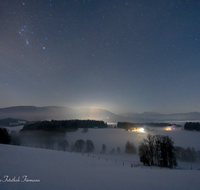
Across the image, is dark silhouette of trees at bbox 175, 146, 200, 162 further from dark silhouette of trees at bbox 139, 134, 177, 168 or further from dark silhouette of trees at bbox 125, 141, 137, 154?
dark silhouette of trees at bbox 139, 134, 177, 168

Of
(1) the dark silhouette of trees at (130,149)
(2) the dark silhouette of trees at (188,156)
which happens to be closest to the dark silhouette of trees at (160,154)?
(2) the dark silhouette of trees at (188,156)

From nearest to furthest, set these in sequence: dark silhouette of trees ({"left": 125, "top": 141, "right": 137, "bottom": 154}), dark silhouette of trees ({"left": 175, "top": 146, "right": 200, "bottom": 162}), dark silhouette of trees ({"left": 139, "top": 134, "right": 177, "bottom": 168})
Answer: dark silhouette of trees ({"left": 139, "top": 134, "right": 177, "bottom": 168}) → dark silhouette of trees ({"left": 175, "top": 146, "right": 200, "bottom": 162}) → dark silhouette of trees ({"left": 125, "top": 141, "right": 137, "bottom": 154})

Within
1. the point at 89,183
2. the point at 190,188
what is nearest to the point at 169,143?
the point at 190,188

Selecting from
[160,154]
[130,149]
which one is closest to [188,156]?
[130,149]

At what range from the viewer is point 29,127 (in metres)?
103

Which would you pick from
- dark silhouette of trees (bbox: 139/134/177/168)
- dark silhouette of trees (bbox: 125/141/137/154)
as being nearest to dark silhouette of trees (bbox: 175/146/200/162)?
dark silhouette of trees (bbox: 125/141/137/154)

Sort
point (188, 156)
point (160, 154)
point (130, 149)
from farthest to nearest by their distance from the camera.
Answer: point (130, 149) < point (188, 156) < point (160, 154)

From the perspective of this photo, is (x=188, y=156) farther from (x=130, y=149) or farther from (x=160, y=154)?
(x=160, y=154)

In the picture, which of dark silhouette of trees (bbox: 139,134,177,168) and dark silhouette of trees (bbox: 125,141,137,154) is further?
dark silhouette of trees (bbox: 125,141,137,154)

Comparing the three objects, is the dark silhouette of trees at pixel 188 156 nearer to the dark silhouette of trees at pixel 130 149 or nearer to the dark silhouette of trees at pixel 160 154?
the dark silhouette of trees at pixel 130 149

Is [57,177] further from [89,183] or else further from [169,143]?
[169,143]

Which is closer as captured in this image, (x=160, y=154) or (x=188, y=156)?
(x=160, y=154)

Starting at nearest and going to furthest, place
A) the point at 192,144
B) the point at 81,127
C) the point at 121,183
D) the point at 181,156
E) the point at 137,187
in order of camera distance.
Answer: the point at 137,187, the point at 121,183, the point at 181,156, the point at 192,144, the point at 81,127

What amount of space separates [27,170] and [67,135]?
88667 mm
